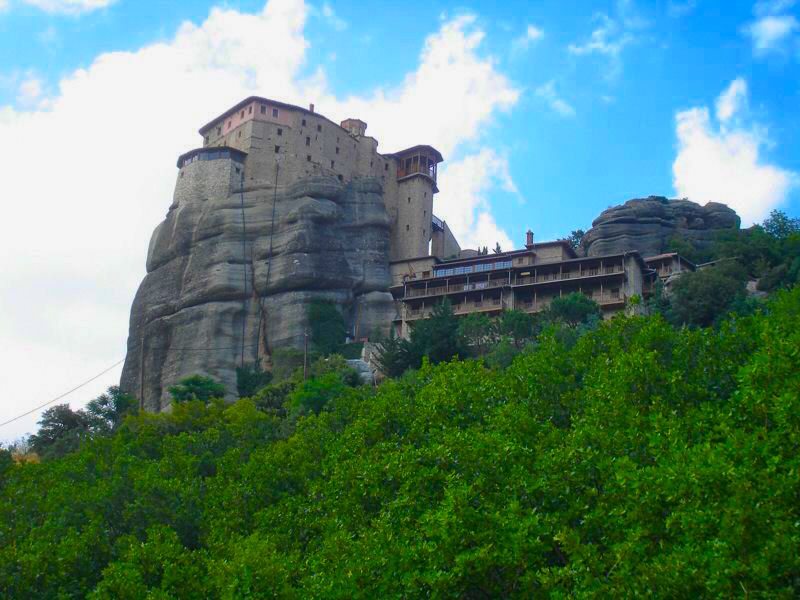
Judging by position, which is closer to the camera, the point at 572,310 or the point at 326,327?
the point at 572,310

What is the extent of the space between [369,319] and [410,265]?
582cm

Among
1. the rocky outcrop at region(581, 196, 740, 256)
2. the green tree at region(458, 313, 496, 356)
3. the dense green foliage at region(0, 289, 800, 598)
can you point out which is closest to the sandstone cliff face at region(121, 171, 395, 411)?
the green tree at region(458, 313, 496, 356)

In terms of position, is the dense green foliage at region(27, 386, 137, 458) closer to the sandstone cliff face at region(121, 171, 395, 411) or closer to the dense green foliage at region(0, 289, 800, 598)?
the sandstone cliff face at region(121, 171, 395, 411)

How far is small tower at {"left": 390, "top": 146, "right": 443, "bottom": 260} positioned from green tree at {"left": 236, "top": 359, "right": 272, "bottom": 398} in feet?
58.1

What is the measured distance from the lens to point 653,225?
71000 millimetres

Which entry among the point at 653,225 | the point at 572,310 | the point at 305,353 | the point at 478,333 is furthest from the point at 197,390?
the point at 653,225

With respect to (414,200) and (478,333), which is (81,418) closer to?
(478,333)

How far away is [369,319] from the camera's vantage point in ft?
221

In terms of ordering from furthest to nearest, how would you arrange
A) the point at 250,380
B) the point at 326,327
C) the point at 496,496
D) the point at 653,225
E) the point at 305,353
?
1. the point at 653,225
2. the point at 326,327
3. the point at 305,353
4. the point at 250,380
5. the point at 496,496

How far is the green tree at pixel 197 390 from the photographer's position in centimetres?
5678

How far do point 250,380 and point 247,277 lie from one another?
9.86 m

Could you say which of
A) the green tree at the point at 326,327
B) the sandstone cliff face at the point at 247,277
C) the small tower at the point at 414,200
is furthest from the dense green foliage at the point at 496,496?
the small tower at the point at 414,200

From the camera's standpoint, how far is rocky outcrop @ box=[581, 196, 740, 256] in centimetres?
6956

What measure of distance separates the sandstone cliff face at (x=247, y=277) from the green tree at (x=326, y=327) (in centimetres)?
73
